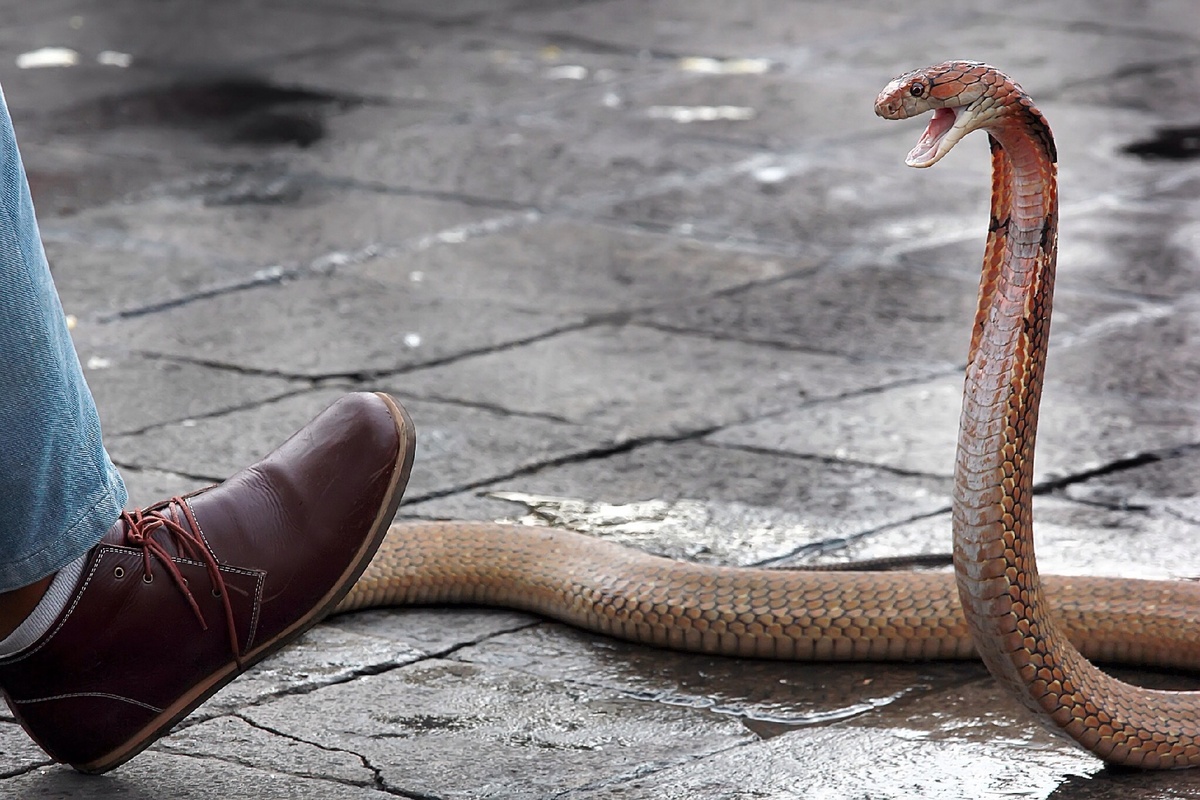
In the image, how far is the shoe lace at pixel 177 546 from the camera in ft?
8.01

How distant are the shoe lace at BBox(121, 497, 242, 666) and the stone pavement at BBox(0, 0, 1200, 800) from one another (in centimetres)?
23

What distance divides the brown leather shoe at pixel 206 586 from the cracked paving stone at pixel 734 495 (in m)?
0.99

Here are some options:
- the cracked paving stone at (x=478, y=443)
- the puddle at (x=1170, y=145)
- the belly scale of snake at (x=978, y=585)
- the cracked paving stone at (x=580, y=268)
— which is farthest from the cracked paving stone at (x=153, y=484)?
the puddle at (x=1170, y=145)

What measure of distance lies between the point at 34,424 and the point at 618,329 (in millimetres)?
2727

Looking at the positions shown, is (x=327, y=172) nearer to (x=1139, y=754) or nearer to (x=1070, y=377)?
(x=1070, y=377)

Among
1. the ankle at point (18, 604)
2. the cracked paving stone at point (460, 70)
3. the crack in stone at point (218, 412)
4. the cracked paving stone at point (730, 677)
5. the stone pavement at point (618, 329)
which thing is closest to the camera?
the ankle at point (18, 604)

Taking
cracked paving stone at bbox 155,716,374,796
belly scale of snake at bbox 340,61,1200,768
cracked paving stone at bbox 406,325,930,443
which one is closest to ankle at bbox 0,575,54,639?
cracked paving stone at bbox 155,716,374,796

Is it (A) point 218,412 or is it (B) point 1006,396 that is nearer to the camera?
(B) point 1006,396

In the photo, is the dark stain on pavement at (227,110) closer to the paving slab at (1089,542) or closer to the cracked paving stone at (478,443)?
the cracked paving stone at (478,443)

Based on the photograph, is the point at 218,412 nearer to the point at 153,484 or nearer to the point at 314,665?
the point at 153,484

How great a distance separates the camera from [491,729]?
2.68 metres

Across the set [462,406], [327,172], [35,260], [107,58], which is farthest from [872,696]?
[107,58]

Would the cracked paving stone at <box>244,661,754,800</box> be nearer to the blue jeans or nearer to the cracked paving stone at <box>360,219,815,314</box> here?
the blue jeans

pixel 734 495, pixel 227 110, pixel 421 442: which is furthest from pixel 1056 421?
pixel 227 110
